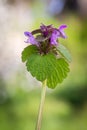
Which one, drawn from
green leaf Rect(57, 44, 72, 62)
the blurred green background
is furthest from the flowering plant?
the blurred green background

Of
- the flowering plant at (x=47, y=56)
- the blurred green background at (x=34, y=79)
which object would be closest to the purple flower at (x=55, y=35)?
the flowering plant at (x=47, y=56)

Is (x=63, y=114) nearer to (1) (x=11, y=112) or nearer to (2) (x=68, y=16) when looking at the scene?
(1) (x=11, y=112)

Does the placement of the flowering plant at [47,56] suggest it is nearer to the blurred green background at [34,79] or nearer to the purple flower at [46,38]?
the purple flower at [46,38]

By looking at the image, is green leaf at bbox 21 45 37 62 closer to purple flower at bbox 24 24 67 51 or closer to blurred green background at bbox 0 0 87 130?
purple flower at bbox 24 24 67 51

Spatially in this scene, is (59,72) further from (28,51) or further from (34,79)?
(34,79)

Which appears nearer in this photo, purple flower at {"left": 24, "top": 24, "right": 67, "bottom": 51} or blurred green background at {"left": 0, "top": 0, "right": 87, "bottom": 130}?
purple flower at {"left": 24, "top": 24, "right": 67, "bottom": 51}

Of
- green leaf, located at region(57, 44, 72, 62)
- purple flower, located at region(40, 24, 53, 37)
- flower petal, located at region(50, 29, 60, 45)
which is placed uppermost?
purple flower, located at region(40, 24, 53, 37)

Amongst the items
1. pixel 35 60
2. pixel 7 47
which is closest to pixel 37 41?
pixel 35 60
